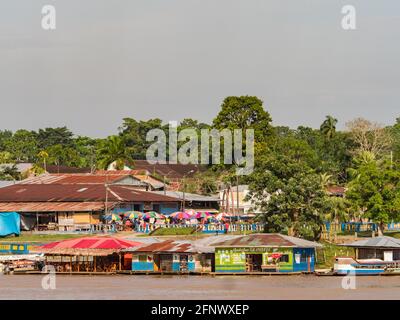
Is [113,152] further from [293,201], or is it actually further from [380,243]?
[380,243]

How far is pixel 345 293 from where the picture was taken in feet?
168

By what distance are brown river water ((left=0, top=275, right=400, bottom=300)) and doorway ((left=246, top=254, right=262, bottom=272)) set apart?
5.64ft

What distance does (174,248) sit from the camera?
6181cm

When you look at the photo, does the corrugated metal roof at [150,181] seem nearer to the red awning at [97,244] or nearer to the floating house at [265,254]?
the red awning at [97,244]

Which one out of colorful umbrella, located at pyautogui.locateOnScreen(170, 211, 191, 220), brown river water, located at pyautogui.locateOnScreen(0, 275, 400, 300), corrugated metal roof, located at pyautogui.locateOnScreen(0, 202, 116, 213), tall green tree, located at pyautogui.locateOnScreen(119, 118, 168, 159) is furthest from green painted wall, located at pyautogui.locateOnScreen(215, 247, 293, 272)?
tall green tree, located at pyautogui.locateOnScreen(119, 118, 168, 159)

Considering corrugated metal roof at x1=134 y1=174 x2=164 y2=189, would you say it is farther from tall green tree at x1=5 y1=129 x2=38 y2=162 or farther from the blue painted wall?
tall green tree at x1=5 y1=129 x2=38 y2=162

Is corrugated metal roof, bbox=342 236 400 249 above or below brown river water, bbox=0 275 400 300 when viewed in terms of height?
above

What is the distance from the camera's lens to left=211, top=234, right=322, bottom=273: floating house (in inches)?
2366

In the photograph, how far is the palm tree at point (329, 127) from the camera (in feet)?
370

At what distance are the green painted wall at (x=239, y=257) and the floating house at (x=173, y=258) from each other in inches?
27.8

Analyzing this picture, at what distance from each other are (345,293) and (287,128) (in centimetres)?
10532

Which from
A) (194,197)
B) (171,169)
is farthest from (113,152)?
(194,197)

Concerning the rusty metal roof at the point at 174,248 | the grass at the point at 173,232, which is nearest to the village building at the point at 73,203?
the grass at the point at 173,232
